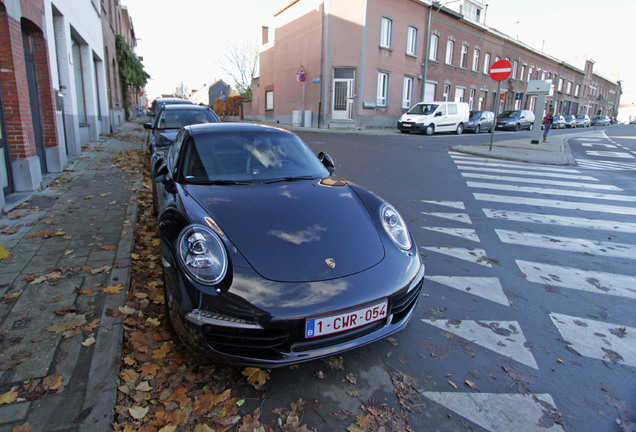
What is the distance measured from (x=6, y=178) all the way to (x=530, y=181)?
394 inches

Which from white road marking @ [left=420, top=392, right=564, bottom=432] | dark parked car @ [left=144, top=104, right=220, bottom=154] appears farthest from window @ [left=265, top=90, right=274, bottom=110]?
white road marking @ [left=420, top=392, right=564, bottom=432]

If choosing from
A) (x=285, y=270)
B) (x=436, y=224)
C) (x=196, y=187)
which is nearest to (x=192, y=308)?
(x=285, y=270)

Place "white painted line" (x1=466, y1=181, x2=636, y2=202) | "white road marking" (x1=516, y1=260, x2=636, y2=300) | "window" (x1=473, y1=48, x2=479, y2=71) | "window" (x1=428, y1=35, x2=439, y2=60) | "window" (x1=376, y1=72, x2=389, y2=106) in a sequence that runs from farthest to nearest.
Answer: "window" (x1=473, y1=48, x2=479, y2=71)
"window" (x1=428, y1=35, x2=439, y2=60)
"window" (x1=376, y1=72, x2=389, y2=106)
"white painted line" (x1=466, y1=181, x2=636, y2=202)
"white road marking" (x1=516, y1=260, x2=636, y2=300)

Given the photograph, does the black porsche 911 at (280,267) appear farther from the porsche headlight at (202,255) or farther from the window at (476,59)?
the window at (476,59)

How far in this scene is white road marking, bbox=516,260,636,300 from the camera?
11.7ft

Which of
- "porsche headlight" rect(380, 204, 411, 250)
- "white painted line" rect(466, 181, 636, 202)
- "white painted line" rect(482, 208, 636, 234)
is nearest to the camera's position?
"porsche headlight" rect(380, 204, 411, 250)

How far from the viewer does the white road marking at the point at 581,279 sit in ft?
11.7

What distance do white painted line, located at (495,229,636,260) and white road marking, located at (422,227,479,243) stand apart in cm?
33

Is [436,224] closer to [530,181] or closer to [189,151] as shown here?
[189,151]

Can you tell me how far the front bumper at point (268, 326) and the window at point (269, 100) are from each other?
103 ft

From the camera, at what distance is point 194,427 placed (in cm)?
194

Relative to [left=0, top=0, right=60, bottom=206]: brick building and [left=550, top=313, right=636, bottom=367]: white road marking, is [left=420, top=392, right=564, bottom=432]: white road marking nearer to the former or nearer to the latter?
[left=550, top=313, right=636, bottom=367]: white road marking

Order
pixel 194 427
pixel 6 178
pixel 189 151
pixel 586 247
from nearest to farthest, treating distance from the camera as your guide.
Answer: pixel 194 427
pixel 189 151
pixel 586 247
pixel 6 178

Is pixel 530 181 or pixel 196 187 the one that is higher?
pixel 196 187
